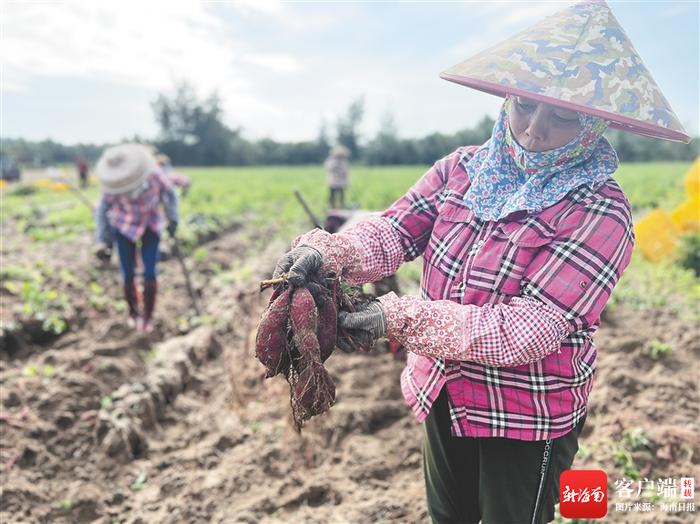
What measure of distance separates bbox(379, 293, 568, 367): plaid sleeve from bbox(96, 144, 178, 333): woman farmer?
3.46 metres

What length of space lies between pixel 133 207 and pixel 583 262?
3856 mm

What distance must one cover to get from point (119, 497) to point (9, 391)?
51.4 inches

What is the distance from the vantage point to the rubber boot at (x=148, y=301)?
15.2 feet

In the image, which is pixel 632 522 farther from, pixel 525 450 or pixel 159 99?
pixel 159 99

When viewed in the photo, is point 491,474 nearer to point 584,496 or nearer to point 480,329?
point 480,329

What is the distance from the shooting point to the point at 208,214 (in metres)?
10.8

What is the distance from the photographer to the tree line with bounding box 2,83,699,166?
42.2 meters

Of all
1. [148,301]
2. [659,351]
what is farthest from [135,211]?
[659,351]

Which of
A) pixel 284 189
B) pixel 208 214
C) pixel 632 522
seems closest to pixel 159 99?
pixel 284 189

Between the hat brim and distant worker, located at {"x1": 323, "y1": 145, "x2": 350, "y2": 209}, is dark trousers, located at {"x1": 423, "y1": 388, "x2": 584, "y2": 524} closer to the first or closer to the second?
the hat brim

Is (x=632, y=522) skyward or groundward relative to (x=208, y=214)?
groundward

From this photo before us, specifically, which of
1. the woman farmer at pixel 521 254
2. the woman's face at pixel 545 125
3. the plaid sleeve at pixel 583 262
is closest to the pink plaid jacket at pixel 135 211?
the woman farmer at pixel 521 254

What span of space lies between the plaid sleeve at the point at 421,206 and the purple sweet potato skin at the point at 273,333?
483 mm

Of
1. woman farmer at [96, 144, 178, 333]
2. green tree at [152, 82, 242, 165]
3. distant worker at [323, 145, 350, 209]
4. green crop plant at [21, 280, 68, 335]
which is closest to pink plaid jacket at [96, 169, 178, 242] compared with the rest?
woman farmer at [96, 144, 178, 333]
